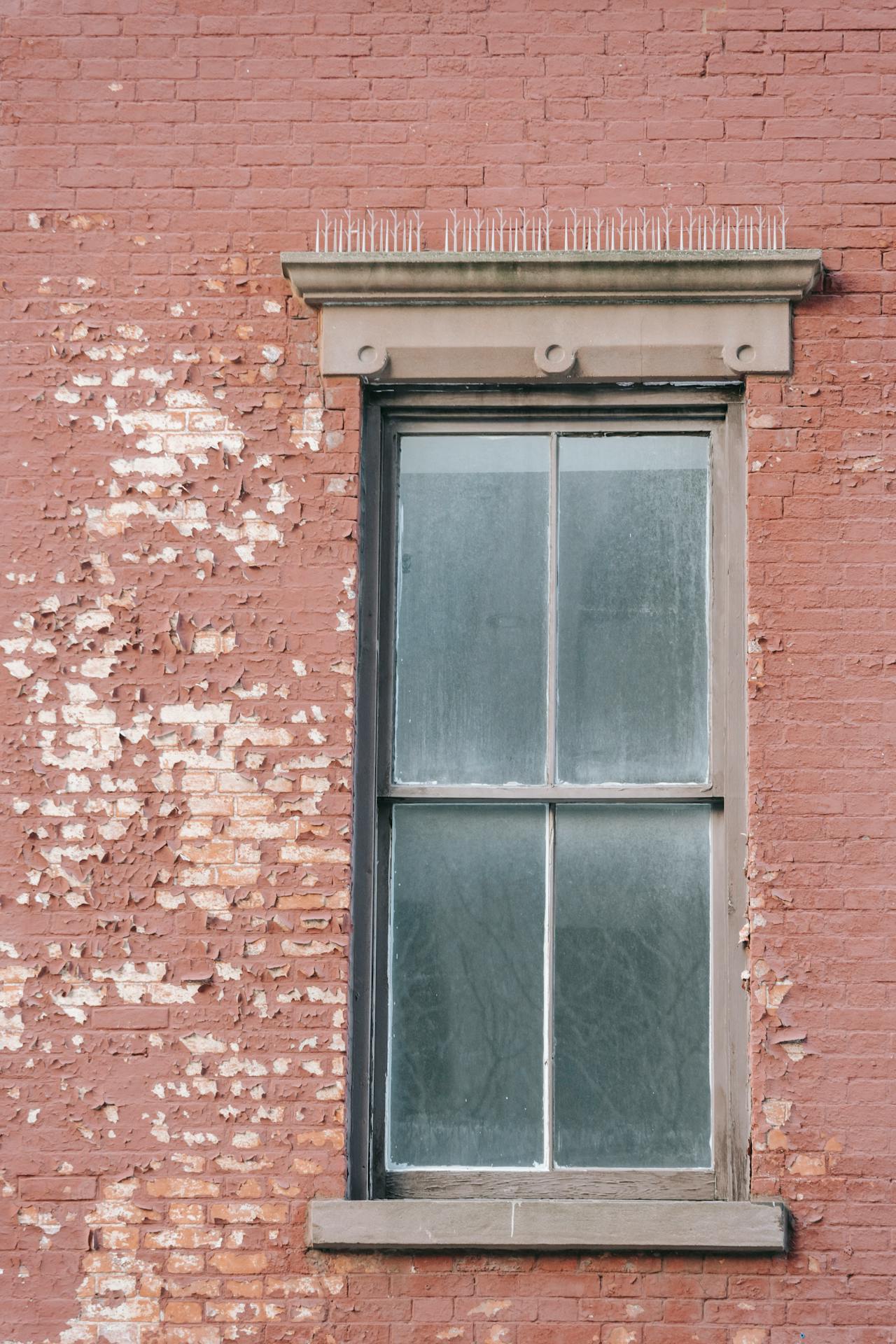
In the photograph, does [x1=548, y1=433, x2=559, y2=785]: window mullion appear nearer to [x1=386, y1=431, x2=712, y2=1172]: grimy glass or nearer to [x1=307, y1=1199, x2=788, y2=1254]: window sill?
[x1=386, y1=431, x2=712, y2=1172]: grimy glass

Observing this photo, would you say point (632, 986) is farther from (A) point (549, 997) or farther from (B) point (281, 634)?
(B) point (281, 634)

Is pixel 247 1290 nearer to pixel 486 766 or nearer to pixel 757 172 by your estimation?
pixel 486 766

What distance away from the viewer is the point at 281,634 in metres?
4.22

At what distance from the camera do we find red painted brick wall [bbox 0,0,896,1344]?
3.93m

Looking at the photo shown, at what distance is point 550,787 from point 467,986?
60 cm

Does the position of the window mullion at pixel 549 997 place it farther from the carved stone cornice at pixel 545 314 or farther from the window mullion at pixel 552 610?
the carved stone cornice at pixel 545 314

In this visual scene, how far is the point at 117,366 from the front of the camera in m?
4.37

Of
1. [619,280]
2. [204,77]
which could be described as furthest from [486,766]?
[204,77]

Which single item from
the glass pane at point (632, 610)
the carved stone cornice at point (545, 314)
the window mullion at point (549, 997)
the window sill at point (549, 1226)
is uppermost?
the carved stone cornice at point (545, 314)

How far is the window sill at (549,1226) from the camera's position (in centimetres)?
386

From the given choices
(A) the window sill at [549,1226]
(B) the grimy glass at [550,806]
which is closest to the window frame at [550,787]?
(B) the grimy glass at [550,806]

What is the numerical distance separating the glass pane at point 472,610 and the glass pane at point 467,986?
176 mm

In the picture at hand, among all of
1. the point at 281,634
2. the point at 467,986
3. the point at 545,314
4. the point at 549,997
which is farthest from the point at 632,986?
the point at 545,314

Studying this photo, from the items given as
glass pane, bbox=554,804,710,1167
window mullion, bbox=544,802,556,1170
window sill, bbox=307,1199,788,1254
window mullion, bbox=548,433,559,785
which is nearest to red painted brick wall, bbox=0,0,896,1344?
window sill, bbox=307,1199,788,1254
